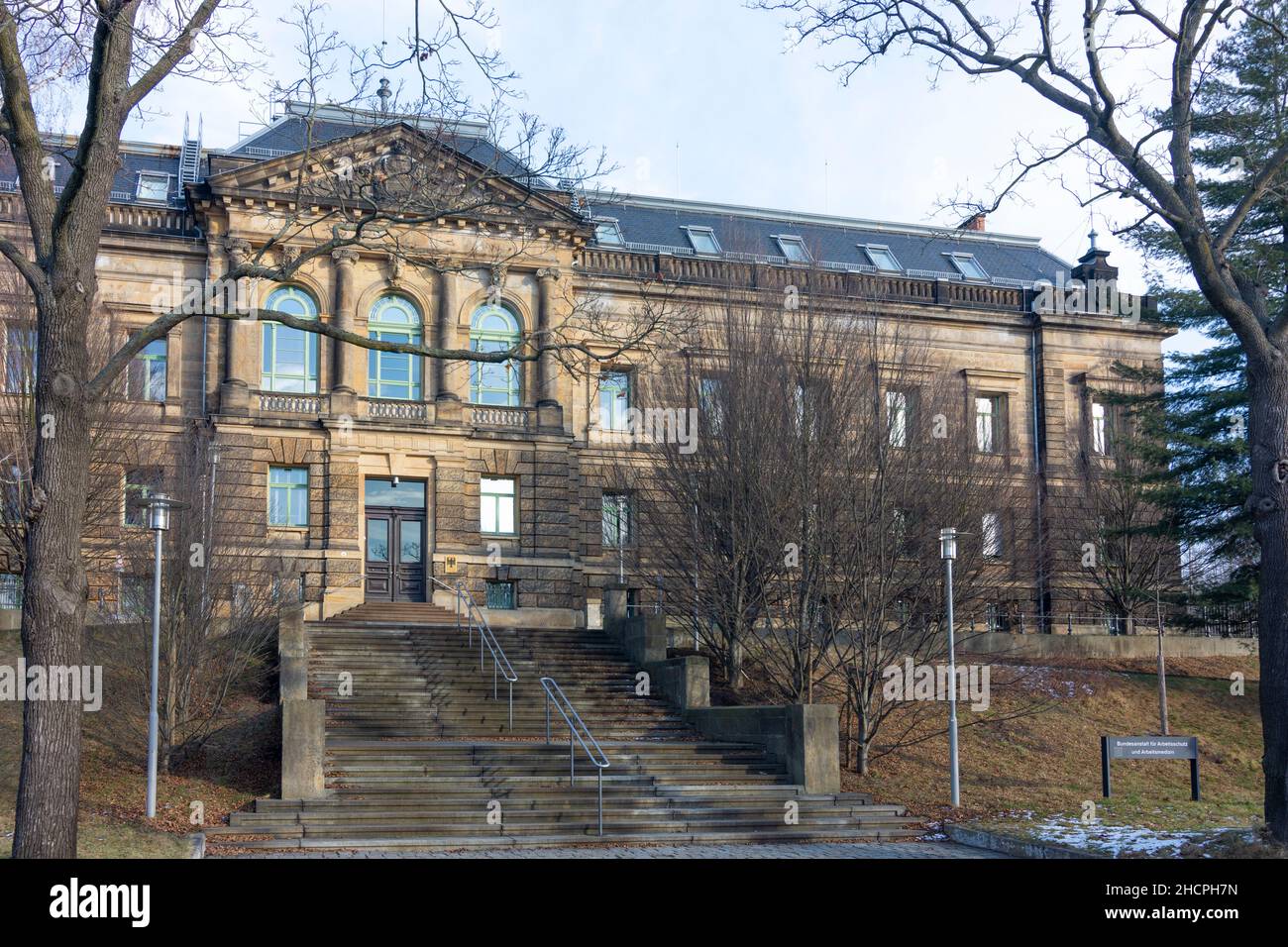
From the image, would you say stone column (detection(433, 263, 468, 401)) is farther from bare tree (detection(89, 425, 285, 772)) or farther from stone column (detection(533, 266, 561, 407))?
bare tree (detection(89, 425, 285, 772))

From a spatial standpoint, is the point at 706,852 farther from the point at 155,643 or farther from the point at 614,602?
the point at 614,602

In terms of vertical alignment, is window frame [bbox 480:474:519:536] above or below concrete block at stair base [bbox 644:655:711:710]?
above

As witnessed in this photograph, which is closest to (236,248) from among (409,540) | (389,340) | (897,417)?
(389,340)

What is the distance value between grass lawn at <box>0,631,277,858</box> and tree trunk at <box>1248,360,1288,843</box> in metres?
11.7

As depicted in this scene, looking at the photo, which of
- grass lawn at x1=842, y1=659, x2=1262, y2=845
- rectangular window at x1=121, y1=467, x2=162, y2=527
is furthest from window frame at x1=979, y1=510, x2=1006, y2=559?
rectangular window at x1=121, y1=467, x2=162, y2=527

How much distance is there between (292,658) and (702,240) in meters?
26.7

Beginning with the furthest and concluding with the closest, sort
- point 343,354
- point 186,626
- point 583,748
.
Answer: point 343,354
point 186,626
point 583,748

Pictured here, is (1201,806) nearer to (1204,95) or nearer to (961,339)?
(1204,95)

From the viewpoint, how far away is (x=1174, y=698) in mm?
29734

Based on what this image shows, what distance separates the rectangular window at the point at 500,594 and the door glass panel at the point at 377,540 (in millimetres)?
2819

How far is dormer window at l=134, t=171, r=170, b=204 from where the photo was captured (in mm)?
38562

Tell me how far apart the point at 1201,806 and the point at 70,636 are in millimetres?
16711

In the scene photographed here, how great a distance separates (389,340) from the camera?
37.0 meters

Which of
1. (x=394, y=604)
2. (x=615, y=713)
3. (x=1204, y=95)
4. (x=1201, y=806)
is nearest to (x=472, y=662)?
(x=615, y=713)
